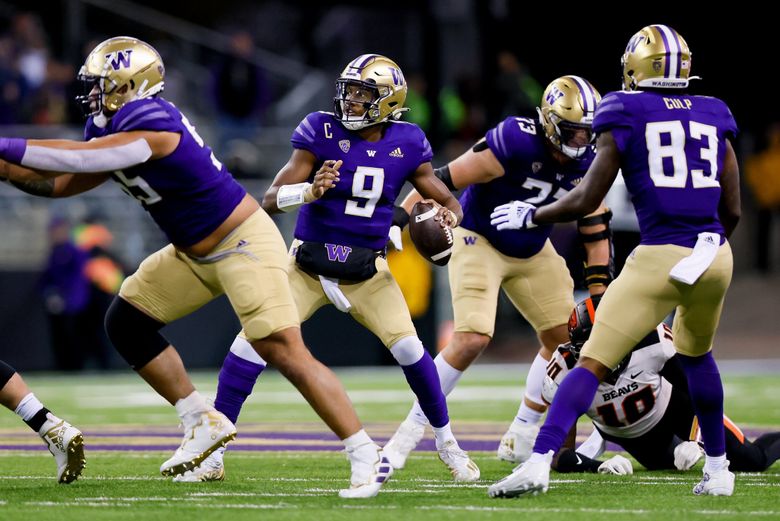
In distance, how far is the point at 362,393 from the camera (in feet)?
38.2

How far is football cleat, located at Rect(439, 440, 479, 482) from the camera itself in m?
6.02

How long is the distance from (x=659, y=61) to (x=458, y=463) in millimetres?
1973

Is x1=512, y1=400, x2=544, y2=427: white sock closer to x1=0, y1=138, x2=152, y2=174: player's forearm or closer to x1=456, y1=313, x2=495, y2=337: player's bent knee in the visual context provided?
x1=456, y1=313, x2=495, y2=337: player's bent knee

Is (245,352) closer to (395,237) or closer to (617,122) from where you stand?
(395,237)

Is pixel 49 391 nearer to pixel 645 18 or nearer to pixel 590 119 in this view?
pixel 590 119

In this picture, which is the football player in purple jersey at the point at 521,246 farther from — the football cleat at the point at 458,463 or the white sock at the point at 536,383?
the football cleat at the point at 458,463

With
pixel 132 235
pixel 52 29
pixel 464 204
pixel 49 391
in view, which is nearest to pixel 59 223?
pixel 132 235

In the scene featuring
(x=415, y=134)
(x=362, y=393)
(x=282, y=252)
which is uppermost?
(x=415, y=134)

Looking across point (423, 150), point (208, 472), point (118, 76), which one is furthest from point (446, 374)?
point (118, 76)

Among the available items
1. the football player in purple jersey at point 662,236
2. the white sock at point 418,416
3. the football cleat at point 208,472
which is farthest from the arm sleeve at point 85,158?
the white sock at point 418,416

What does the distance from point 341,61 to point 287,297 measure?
12077 millimetres

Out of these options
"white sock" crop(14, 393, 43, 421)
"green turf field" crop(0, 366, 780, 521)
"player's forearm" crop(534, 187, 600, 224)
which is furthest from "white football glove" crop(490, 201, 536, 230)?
"white sock" crop(14, 393, 43, 421)

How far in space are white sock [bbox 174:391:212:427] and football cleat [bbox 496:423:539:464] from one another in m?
1.66

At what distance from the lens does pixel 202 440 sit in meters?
5.76
